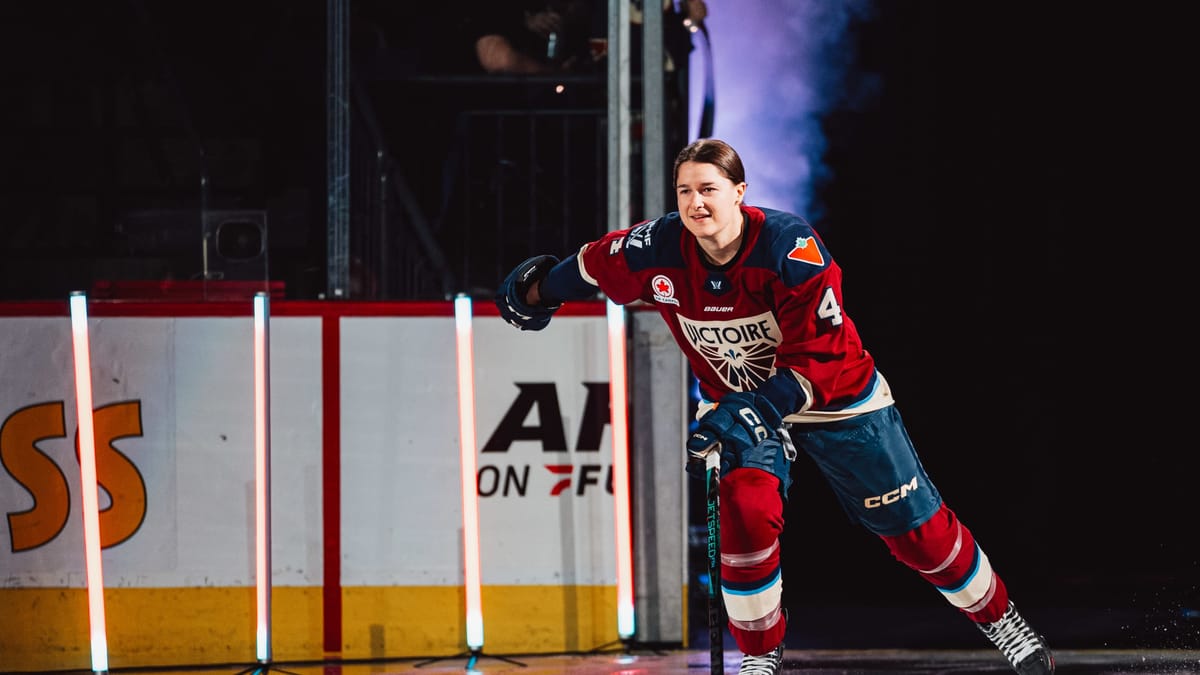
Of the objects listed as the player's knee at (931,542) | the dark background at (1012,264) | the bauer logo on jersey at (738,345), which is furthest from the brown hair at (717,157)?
the dark background at (1012,264)

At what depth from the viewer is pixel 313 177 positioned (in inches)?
311

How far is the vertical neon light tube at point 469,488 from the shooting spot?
491 cm

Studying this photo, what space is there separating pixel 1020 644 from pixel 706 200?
5.32 feet

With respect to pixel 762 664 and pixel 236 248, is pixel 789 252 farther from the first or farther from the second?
pixel 236 248

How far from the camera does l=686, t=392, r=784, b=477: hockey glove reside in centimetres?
357

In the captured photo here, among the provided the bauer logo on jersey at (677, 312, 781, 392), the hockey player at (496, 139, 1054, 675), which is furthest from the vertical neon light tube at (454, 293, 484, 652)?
the bauer logo on jersey at (677, 312, 781, 392)

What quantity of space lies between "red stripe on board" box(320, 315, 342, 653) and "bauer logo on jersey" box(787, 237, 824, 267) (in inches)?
79.3

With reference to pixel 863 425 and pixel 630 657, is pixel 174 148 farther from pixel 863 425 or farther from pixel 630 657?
pixel 863 425

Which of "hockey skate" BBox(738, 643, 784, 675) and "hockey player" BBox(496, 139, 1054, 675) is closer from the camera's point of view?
"hockey player" BBox(496, 139, 1054, 675)

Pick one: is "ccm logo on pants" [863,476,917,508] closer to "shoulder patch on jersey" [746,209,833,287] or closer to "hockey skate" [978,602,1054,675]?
"hockey skate" [978,602,1054,675]

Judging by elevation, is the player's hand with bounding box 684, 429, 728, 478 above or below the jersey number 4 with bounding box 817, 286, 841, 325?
below

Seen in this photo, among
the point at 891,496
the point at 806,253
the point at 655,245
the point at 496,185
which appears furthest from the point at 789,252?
the point at 496,185

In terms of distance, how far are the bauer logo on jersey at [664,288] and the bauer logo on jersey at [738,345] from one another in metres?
0.07

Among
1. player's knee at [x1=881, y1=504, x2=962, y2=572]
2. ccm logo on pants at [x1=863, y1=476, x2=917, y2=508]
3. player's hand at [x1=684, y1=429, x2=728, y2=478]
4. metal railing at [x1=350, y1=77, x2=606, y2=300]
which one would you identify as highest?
metal railing at [x1=350, y1=77, x2=606, y2=300]
